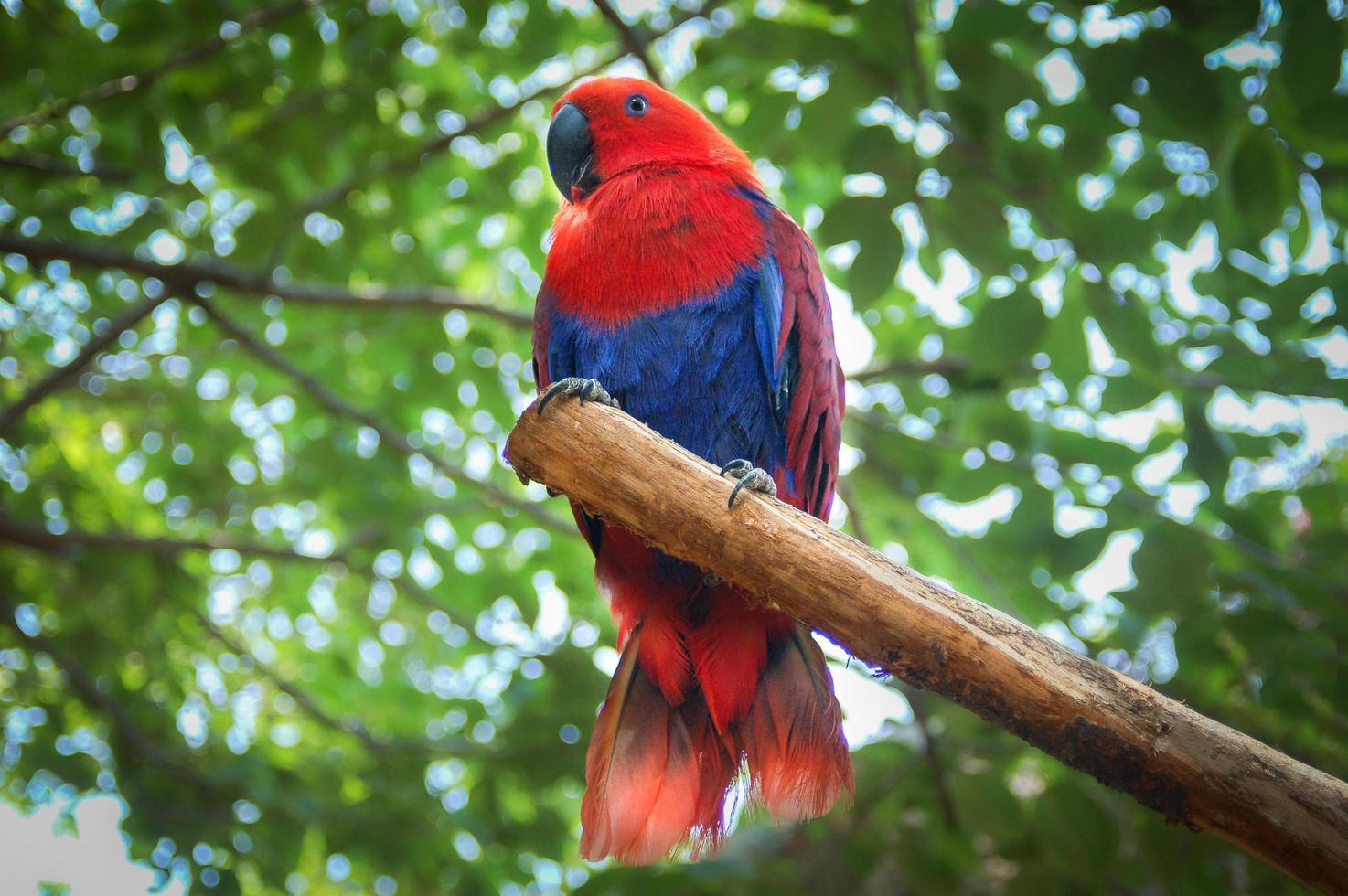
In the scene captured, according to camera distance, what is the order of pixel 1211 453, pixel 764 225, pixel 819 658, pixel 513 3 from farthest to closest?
1. pixel 513 3
2. pixel 1211 453
3. pixel 764 225
4. pixel 819 658

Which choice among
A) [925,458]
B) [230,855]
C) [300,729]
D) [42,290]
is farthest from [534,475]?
[300,729]

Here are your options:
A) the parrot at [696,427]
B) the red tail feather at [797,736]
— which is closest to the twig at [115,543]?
the parrot at [696,427]

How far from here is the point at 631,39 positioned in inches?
133

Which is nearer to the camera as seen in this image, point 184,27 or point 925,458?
point 184,27

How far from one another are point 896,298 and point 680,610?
7.53 ft

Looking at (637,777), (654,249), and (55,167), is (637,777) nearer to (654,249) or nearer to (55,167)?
(654,249)

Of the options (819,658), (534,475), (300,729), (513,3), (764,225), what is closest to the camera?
(534,475)

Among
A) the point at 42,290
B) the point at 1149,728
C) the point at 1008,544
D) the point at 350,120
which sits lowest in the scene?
the point at 42,290

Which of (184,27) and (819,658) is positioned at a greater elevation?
(184,27)

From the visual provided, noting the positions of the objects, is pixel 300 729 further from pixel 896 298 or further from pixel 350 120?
pixel 896 298

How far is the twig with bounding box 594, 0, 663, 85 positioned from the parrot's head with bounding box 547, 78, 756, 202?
0.30m

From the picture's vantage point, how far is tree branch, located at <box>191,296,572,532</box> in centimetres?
356

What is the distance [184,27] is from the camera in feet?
10.6

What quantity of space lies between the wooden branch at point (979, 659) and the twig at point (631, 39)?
1.89m
